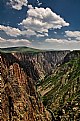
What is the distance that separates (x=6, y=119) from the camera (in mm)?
104562

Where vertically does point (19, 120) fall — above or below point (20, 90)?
below

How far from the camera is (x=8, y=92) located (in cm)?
13600

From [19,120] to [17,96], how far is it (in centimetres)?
2510

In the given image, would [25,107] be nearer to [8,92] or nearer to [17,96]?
[17,96]

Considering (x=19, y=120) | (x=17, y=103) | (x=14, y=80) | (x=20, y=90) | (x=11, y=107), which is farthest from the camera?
(x=20, y=90)

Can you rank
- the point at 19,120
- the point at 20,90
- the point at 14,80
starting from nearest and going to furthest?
the point at 19,120, the point at 14,80, the point at 20,90

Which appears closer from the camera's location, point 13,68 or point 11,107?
point 11,107

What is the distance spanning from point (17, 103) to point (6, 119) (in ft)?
150

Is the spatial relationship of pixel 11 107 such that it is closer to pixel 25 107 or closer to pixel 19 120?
pixel 19 120

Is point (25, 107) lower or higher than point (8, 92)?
lower

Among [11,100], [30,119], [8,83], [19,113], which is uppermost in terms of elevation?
[8,83]

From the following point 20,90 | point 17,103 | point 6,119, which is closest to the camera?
point 6,119

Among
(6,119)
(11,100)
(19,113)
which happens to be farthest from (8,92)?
(6,119)

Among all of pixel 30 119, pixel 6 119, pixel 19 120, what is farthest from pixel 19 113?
pixel 6 119
